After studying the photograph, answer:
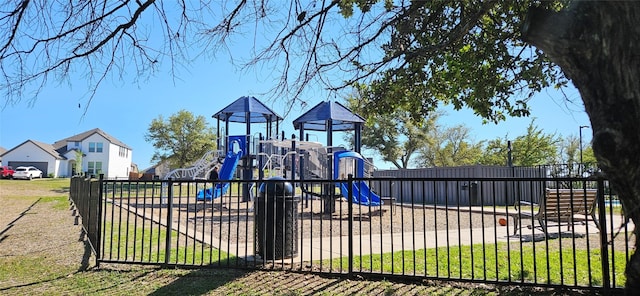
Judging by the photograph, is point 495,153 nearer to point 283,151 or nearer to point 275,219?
point 283,151

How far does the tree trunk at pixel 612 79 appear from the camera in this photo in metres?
2.11

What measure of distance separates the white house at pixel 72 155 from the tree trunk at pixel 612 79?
189ft

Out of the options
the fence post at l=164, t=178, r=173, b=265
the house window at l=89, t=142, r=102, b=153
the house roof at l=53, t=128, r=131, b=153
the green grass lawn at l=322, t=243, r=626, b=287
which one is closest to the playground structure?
the green grass lawn at l=322, t=243, r=626, b=287

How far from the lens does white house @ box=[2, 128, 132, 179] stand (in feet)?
180

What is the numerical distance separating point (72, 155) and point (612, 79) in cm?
6598

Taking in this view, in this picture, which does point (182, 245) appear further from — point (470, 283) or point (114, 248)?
point (470, 283)

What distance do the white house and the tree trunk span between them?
5770 centimetres

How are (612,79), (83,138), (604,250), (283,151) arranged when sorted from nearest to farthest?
(612,79) < (604,250) < (283,151) < (83,138)

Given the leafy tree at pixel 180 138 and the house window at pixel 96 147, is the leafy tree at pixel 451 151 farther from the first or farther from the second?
the house window at pixel 96 147

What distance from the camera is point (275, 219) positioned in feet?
19.0

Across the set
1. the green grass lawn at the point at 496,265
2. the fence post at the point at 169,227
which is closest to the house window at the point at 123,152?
the fence post at the point at 169,227

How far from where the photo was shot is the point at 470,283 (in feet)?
15.6

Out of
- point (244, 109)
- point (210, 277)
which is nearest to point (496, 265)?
point (210, 277)

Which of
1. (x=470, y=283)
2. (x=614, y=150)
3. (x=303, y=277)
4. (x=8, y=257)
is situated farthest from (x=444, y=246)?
(x=8, y=257)
